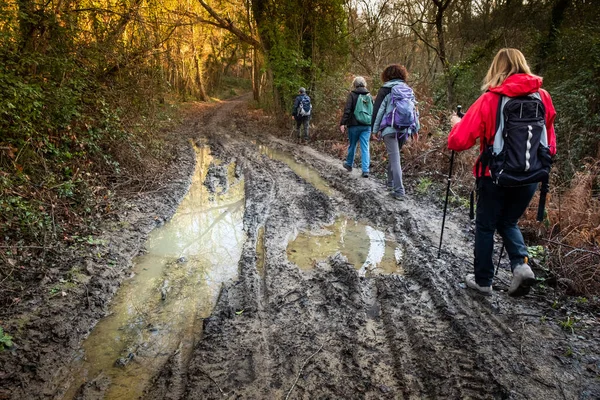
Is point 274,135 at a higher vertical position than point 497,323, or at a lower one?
higher

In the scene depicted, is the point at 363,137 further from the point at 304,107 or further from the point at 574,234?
the point at 304,107

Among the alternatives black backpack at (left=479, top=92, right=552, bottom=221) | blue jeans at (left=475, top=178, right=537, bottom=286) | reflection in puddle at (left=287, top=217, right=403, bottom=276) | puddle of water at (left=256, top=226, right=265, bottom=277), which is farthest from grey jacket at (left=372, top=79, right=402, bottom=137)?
black backpack at (left=479, top=92, right=552, bottom=221)

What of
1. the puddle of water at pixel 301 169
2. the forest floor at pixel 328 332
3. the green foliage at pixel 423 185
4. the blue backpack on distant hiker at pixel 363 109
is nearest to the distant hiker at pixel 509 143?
the forest floor at pixel 328 332

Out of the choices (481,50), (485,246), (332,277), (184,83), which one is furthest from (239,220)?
(184,83)

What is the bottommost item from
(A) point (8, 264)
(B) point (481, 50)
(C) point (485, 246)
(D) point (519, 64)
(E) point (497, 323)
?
(E) point (497, 323)

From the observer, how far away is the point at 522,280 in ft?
9.77

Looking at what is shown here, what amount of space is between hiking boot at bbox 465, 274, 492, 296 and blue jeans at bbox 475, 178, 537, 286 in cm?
9

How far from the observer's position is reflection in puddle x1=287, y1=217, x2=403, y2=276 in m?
4.10

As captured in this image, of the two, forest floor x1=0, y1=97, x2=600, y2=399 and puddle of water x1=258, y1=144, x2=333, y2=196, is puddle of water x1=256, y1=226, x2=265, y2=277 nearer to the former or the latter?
forest floor x1=0, y1=97, x2=600, y2=399

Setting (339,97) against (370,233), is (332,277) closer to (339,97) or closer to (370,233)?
(370,233)

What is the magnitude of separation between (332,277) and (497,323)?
159cm

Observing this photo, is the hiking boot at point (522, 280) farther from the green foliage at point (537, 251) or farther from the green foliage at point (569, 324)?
the green foliage at point (537, 251)

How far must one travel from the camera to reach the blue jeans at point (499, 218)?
296 centimetres

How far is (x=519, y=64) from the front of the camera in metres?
2.79
